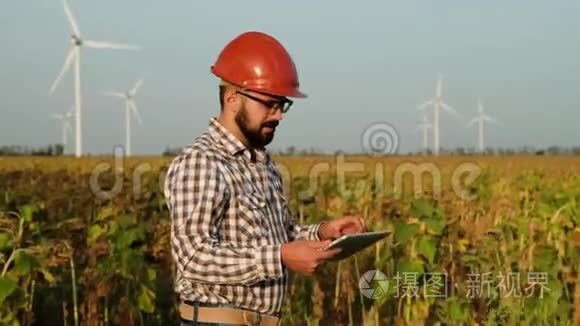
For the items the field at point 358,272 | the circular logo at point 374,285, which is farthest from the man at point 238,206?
the circular logo at point 374,285

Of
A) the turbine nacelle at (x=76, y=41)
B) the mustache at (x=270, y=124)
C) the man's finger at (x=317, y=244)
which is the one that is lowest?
the man's finger at (x=317, y=244)

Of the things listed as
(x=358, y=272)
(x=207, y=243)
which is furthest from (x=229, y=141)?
(x=358, y=272)

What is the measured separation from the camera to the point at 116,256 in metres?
6.56

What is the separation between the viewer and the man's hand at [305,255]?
2.94 meters

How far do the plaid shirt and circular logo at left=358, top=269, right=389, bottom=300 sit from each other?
131 inches

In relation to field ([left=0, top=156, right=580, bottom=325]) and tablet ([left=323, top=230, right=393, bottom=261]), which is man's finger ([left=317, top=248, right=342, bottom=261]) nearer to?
tablet ([left=323, top=230, right=393, bottom=261])

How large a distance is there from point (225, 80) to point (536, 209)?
596 cm

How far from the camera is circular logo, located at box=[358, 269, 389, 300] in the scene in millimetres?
6594

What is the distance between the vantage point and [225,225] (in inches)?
123

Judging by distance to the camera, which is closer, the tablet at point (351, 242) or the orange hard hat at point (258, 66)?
the tablet at point (351, 242)

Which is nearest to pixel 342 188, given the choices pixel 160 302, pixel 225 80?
pixel 160 302

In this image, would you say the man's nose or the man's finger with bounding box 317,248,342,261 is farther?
the man's nose

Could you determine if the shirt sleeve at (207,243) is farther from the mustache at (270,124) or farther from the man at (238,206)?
the mustache at (270,124)

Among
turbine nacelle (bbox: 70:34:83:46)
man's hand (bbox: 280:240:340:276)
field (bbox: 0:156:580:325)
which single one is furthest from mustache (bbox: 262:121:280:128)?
turbine nacelle (bbox: 70:34:83:46)
